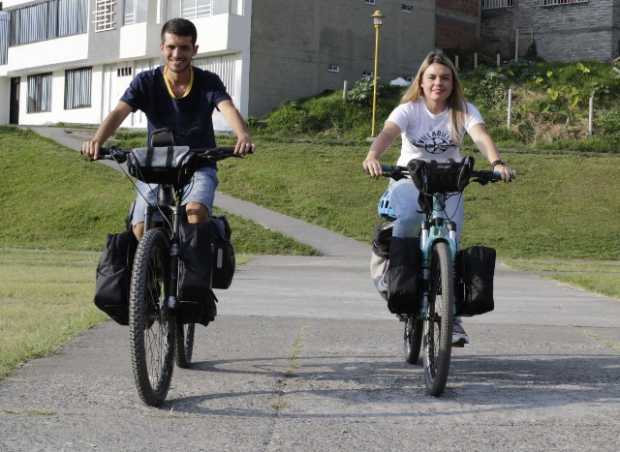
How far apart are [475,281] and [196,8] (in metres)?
38.1

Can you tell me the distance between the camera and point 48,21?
172 ft

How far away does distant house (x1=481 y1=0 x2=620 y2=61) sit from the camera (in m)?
46.2

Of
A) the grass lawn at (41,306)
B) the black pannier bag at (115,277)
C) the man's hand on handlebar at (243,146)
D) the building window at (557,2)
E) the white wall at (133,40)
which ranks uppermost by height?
the building window at (557,2)

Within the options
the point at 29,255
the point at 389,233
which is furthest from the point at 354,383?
the point at 29,255

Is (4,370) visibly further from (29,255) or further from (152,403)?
(29,255)

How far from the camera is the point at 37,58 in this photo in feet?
173

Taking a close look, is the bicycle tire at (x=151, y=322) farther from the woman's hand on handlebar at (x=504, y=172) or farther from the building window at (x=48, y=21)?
the building window at (x=48, y=21)

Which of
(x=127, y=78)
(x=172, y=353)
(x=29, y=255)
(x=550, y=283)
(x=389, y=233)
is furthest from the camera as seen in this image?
(x=127, y=78)

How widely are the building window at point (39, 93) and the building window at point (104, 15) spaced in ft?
18.8

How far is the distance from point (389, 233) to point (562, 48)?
140ft

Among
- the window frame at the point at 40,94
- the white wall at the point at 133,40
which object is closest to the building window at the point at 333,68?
the white wall at the point at 133,40

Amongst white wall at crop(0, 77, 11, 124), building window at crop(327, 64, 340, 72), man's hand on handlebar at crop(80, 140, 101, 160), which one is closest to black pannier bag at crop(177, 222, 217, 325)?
man's hand on handlebar at crop(80, 140, 101, 160)

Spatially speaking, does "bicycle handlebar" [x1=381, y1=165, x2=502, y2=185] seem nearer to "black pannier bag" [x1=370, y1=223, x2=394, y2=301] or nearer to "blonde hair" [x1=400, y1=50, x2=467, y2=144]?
"black pannier bag" [x1=370, y1=223, x2=394, y2=301]

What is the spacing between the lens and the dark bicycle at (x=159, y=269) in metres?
5.26
